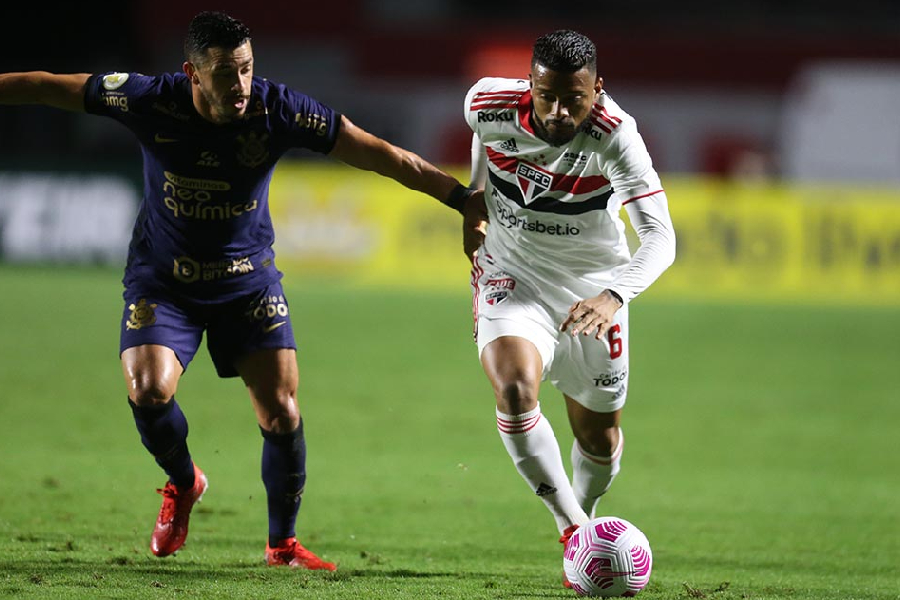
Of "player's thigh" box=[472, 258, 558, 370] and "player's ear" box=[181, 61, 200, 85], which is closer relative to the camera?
"player's ear" box=[181, 61, 200, 85]

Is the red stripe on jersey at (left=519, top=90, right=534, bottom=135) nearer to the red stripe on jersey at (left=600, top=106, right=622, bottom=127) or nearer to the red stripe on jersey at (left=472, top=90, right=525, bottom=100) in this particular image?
the red stripe on jersey at (left=472, top=90, right=525, bottom=100)

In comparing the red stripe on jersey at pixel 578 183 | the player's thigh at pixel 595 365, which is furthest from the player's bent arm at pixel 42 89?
the player's thigh at pixel 595 365

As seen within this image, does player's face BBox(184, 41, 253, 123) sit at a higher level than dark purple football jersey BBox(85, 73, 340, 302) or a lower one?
higher

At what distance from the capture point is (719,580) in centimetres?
537

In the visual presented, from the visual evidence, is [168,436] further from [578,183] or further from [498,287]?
[578,183]

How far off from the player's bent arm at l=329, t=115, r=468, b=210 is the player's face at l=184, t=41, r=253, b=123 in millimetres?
527

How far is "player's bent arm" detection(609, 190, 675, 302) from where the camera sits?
5086 millimetres

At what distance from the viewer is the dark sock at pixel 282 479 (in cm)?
552

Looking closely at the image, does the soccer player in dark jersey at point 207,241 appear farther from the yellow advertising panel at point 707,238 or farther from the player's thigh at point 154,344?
the yellow advertising panel at point 707,238

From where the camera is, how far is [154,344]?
520cm

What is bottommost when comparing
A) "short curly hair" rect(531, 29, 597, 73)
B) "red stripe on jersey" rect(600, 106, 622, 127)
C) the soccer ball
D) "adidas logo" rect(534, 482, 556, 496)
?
the soccer ball

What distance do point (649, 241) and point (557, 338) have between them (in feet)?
2.21

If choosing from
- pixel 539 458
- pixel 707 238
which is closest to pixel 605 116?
pixel 539 458

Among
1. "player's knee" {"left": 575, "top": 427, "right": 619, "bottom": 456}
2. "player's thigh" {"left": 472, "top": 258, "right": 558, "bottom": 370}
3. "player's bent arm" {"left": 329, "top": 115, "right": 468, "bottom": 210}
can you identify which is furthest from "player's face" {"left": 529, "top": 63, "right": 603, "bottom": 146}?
"player's knee" {"left": 575, "top": 427, "right": 619, "bottom": 456}
